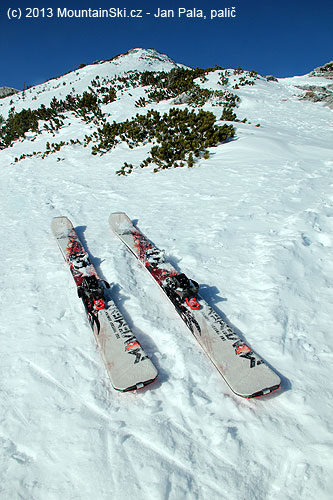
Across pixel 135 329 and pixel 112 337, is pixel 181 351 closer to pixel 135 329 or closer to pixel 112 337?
pixel 135 329

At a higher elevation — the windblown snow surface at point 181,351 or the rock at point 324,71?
the rock at point 324,71

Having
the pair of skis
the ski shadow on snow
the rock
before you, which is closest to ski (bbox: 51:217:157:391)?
the pair of skis

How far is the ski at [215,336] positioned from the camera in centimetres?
294

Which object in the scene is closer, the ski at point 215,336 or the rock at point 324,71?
the ski at point 215,336

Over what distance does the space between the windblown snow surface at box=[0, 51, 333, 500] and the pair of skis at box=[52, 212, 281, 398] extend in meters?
0.15

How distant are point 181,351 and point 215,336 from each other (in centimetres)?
47

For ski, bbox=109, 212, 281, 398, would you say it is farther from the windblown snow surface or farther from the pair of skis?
the windblown snow surface

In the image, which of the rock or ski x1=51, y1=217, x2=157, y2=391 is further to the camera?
the rock

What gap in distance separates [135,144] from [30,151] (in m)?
6.52

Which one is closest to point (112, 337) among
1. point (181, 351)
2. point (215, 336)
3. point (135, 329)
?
point (135, 329)

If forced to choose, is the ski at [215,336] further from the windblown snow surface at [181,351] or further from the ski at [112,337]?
the ski at [112,337]

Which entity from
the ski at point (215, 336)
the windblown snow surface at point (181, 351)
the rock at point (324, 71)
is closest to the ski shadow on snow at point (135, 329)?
the windblown snow surface at point (181, 351)

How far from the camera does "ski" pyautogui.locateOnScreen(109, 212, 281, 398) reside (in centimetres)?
294

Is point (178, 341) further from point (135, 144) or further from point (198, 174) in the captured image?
point (135, 144)
